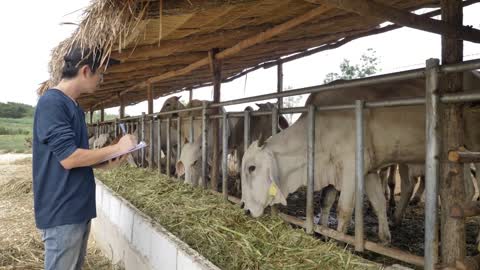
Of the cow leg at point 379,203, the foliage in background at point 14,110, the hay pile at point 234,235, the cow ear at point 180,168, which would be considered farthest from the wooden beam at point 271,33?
the foliage in background at point 14,110

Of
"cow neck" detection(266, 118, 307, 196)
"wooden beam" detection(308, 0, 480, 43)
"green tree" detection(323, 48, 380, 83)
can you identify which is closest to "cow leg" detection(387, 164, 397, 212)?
"cow neck" detection(266, 118, 307, 196)

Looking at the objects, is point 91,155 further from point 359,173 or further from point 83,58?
point 359,173

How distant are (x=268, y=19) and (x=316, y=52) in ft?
9.72

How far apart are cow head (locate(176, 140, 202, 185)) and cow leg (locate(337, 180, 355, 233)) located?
271 centimetres

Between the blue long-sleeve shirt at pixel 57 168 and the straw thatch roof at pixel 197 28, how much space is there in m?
0.59

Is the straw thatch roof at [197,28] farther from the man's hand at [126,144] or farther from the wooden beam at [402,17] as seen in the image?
the wooden beam at [402,17]

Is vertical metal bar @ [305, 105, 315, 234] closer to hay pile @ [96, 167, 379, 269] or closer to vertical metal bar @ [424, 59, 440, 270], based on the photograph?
hay pile @ [96, 167, 379, 269]

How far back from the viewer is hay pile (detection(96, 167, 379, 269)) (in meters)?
3.07

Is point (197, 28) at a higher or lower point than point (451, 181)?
higher

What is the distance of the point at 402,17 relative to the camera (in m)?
3.14

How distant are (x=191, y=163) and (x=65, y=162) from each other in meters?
3.89

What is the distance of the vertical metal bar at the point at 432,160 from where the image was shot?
2.46 m

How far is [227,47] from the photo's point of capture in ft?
20.4

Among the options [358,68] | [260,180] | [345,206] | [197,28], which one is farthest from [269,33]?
[358,68]
